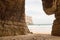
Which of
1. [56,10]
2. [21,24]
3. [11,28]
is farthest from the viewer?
[21,24]

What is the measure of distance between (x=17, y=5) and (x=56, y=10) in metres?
2.32

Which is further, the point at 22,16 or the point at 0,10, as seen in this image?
the point at 22,16

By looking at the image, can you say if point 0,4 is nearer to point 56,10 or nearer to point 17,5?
point 17,5

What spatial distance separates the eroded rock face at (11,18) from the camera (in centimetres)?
→ 887

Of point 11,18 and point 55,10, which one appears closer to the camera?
point 55,10

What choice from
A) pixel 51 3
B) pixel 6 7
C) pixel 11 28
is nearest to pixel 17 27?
pixel 11 28

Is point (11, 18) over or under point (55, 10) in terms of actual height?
under

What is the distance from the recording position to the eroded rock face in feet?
29.1

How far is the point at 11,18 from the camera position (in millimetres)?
9352

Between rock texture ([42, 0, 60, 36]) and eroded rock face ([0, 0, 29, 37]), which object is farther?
eroded rock face ([0, 0, 29, 37])

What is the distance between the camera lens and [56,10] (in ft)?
26.5

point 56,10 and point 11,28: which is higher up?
point 56,10

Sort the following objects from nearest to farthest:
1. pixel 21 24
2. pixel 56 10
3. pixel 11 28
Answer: pixel 56 10 < pixel 11 28 < pixel 21 24

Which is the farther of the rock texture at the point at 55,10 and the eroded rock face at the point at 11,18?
the eroded rock face at the point at 11,18
